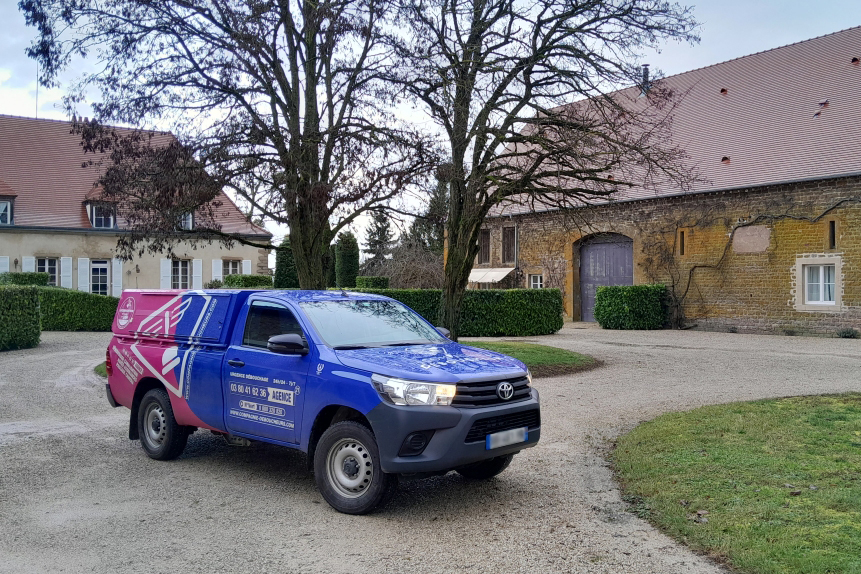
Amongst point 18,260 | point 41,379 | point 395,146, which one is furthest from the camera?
point 18,260

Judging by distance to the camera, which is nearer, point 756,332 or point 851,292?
point 851,292

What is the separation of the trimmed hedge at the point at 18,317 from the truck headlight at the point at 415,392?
53.1 feet

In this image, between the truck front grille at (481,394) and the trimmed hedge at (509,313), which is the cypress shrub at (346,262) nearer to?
the trimmed hedge at (509,313)

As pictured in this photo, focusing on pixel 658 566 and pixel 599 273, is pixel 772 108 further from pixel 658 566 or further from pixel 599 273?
pixel 658 566

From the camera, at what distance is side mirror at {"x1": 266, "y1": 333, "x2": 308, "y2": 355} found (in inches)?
228

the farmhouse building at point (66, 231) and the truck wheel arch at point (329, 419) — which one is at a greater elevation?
the farmhouse building at point (66, 231)

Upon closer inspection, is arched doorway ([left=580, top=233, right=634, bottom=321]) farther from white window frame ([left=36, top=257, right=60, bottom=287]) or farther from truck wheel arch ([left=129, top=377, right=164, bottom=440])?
white window frame ([left=36, top=257, right=60, bottom=287])

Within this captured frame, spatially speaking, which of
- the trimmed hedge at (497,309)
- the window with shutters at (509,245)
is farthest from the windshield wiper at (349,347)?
the window with shutters at (509,245)

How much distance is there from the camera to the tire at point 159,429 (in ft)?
23.4

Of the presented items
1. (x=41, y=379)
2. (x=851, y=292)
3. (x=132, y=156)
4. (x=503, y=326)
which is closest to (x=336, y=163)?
(x=132, y=156)

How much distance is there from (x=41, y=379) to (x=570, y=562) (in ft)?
39.1

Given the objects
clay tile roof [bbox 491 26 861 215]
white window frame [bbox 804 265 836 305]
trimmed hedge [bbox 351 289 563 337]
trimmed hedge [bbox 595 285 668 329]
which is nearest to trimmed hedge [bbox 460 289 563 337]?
trimmed hedge [bbox 351 289 563 337]

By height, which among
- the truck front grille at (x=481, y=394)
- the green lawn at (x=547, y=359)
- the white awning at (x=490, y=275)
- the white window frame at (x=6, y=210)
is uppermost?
the white window frame at (x=6, y=210)

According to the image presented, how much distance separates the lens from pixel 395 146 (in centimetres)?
1231
